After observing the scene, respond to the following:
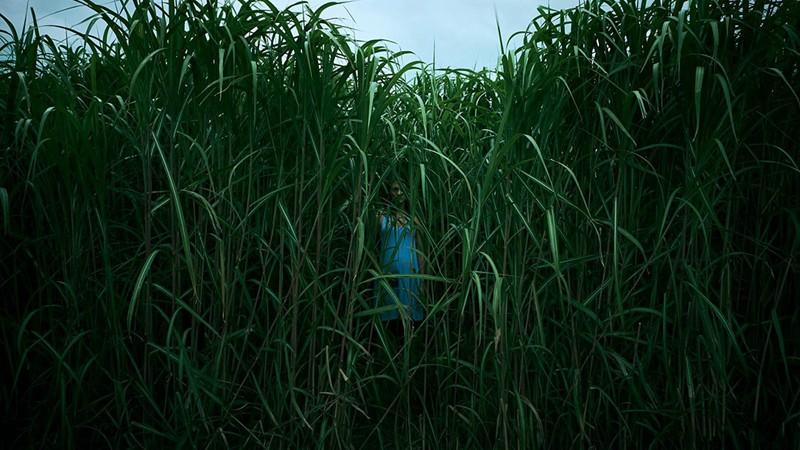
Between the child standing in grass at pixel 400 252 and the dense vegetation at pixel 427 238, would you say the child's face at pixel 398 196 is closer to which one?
the child standing in grass at pixel 400 252

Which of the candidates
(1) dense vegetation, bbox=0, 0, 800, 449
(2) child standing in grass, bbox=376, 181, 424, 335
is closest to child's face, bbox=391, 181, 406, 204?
(2) child standing in grass, bbox=376, 181, 424, 335

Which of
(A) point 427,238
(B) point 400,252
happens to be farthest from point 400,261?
(A) point 427,238

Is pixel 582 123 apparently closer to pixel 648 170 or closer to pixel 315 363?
pixel 648 170

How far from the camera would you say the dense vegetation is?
1.32 metres

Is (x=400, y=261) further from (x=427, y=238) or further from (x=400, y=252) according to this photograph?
(x=427, y=238)

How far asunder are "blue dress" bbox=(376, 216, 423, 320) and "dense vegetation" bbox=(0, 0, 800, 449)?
65 millimetres

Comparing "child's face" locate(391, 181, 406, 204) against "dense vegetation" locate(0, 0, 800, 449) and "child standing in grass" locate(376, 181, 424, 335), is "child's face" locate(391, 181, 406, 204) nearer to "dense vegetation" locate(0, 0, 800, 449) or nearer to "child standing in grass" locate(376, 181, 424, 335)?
"child standing in grass" locate(376, 181, 424, 335)

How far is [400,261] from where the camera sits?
1.65 metres

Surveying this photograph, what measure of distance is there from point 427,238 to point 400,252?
15 centimetres

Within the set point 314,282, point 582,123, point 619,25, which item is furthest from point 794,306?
point 314,282

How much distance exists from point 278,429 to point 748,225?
1.36 m

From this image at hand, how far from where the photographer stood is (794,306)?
4.78ft

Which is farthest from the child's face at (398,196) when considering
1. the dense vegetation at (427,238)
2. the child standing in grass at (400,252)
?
the dense vegetation at (427,238)

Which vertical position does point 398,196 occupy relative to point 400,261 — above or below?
above
